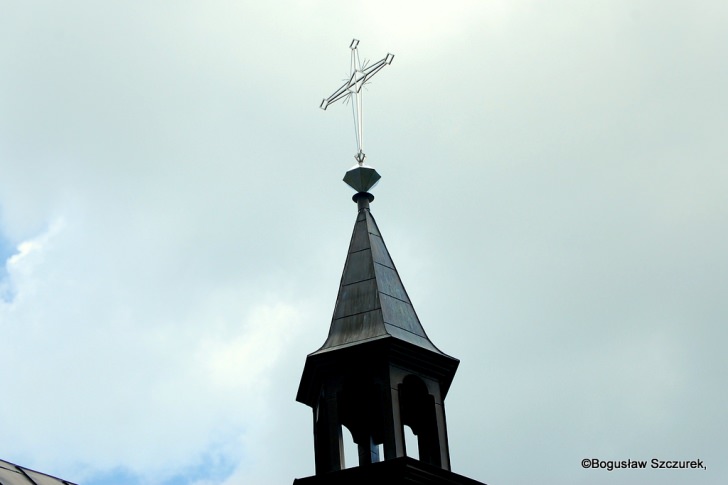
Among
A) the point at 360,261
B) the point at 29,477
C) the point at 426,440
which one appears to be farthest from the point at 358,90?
the point at 29,477

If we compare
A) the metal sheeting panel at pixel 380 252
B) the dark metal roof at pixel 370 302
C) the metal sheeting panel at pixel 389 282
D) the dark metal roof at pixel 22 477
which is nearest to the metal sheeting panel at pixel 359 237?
the dark metal roof at pixel 370 302

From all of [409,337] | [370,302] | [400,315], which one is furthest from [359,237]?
[409,337]

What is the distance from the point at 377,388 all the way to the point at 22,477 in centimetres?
694

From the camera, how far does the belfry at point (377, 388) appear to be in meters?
25.8

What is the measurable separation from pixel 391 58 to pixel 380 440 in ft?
30.5

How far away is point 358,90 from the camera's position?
107ft

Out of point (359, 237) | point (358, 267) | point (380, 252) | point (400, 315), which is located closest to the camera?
point (400, 315)

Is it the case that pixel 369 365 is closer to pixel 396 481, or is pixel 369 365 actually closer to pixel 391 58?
pixel 396 481

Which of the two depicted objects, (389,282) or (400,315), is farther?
(389,282)

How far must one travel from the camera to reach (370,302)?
28.7 m

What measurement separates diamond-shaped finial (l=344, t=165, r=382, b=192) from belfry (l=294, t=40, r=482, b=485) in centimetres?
238

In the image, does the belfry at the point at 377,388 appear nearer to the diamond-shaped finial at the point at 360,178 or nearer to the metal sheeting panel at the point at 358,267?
the metal sheeting panel at the point at 358,267

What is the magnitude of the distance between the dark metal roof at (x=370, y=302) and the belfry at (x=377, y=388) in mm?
25

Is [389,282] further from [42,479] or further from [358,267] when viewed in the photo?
[42,479]
